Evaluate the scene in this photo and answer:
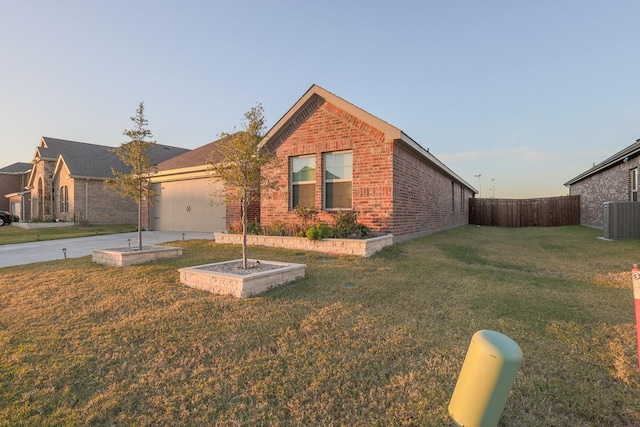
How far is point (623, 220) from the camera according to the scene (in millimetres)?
10906

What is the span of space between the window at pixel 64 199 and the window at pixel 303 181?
2209cm

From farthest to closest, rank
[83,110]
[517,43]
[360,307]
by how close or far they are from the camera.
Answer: [83,110] → [517,43] → [360,307]

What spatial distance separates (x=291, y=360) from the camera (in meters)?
2.93

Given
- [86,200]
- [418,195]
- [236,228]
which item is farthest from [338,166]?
[86,200]

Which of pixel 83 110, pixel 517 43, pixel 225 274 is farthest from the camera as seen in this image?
pixel 83 110

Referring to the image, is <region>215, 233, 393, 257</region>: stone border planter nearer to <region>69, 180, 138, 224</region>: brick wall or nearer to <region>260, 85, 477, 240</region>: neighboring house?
<region>260, 85, 477, 240</region>: neighboring house

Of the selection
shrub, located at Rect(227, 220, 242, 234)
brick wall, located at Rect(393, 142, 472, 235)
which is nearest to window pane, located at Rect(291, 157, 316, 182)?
shrub, located at Rect(227, 220, 242, 234)

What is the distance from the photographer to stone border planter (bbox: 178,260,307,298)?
15.9ft

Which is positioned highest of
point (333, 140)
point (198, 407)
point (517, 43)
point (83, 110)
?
point (517, 43)

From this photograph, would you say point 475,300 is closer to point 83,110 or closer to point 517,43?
point 517,43

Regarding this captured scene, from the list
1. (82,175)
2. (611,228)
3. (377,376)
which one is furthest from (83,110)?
(611,228)

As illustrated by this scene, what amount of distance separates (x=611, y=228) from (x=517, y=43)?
24.5 feet

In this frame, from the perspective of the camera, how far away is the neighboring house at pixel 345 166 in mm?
8656

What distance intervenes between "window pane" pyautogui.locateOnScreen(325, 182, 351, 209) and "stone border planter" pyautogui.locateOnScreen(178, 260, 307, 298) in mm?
3914
